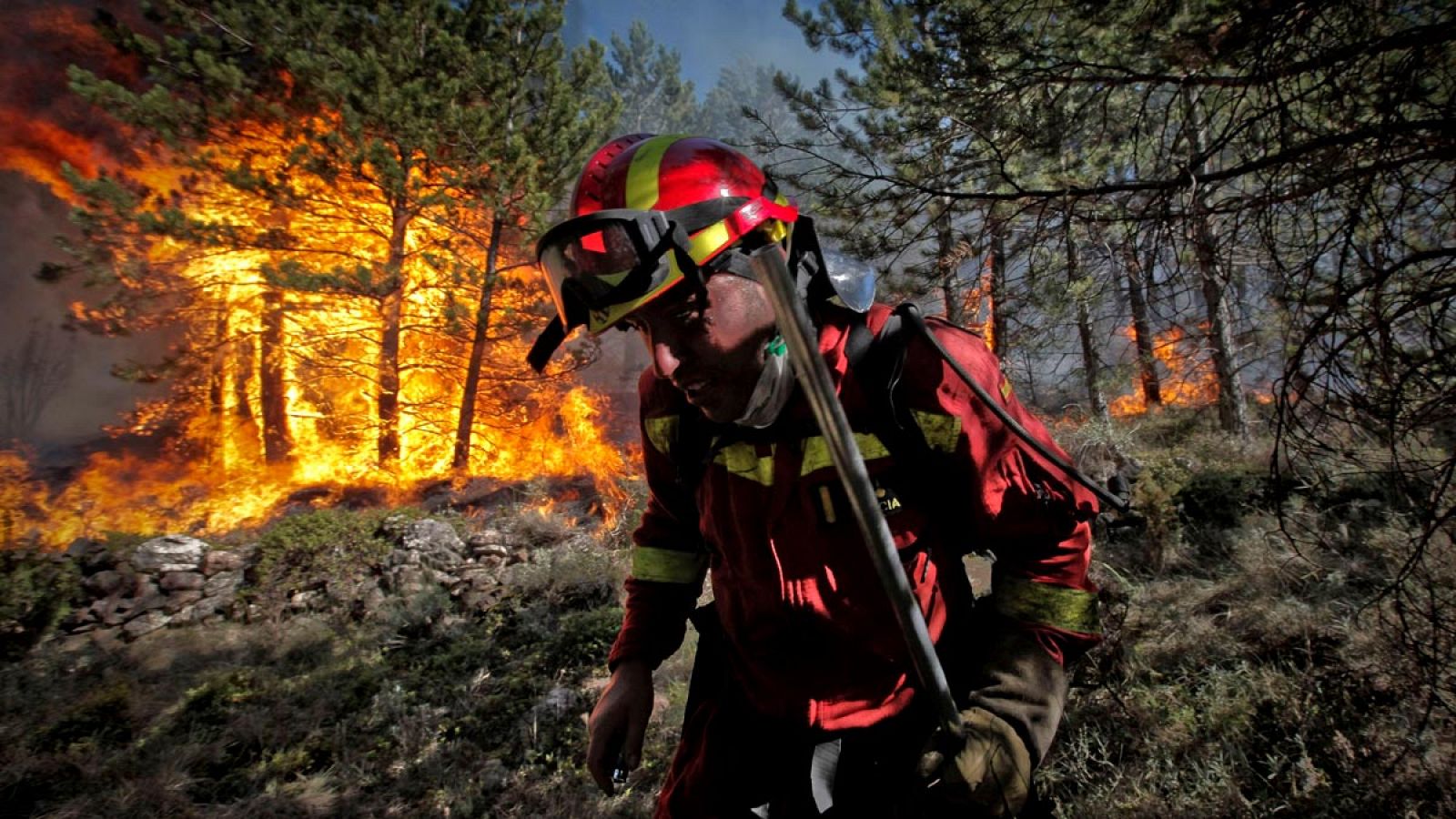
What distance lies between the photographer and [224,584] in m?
8.67

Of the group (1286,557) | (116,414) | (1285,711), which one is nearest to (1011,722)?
(1285,711)

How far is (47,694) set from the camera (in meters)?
5.77

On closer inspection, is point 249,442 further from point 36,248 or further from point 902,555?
point 902,555

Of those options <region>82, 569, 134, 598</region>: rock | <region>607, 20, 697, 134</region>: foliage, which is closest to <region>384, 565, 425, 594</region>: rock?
<region>82, 569, 134, 598</region>: rock

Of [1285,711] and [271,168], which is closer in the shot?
[1285,711]

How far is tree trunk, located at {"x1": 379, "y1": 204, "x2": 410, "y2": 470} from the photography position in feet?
46.7

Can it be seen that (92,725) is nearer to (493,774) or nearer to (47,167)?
(493,774)

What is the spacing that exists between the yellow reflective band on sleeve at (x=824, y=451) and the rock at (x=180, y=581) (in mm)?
11090

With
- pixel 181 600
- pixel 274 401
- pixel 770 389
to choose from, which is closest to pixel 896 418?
pixel 770 389

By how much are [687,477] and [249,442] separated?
747 inches

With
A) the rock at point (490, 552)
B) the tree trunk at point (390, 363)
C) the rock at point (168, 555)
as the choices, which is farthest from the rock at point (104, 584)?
the tree trunk at point (390, 363)

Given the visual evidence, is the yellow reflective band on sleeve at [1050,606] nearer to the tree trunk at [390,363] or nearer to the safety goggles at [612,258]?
the safety goggles at [612,258]

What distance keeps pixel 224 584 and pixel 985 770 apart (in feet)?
37.0

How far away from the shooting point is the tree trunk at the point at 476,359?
45.9ft
